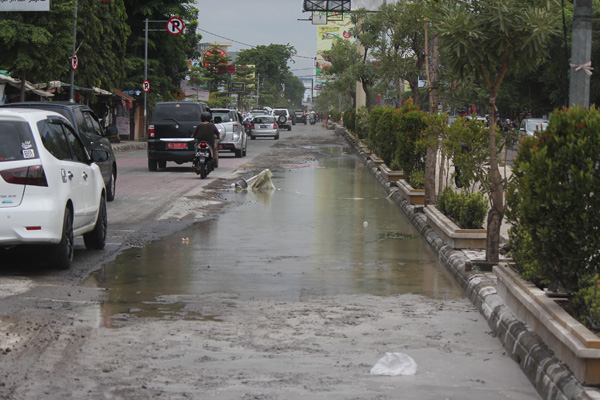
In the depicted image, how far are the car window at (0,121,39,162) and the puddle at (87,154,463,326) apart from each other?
4.84 feet

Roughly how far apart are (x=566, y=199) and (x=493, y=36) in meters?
3.56

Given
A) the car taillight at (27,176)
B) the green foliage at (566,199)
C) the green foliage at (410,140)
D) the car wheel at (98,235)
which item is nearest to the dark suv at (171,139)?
the green foliage at (410,140)

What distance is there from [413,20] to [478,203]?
1807 cm

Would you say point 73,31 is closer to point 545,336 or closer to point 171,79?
point 171,79

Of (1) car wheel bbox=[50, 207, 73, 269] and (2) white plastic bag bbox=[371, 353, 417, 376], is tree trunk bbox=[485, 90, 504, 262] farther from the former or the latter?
(1) car wheel bbox=[50, 207, 73, 269]

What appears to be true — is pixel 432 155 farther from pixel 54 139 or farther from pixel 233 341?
pixel 233 341

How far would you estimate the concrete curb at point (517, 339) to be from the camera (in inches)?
207

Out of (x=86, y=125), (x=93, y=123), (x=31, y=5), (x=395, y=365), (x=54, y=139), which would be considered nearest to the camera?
(x=395, y=365)

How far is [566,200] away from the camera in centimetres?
628

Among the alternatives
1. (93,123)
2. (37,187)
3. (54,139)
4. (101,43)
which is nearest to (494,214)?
(37,187)

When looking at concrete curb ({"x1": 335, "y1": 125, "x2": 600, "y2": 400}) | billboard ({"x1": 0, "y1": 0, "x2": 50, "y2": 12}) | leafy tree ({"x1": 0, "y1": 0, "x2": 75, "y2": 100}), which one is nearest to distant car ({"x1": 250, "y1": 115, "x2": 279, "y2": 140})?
leafy tree ({"x1": 0, "y1": 0, "x2": 75, "y2": 100})

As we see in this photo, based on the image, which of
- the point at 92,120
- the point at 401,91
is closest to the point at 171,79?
the point at 401,91

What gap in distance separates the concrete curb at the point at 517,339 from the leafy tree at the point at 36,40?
72.6 ft

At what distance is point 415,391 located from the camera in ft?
18.8
